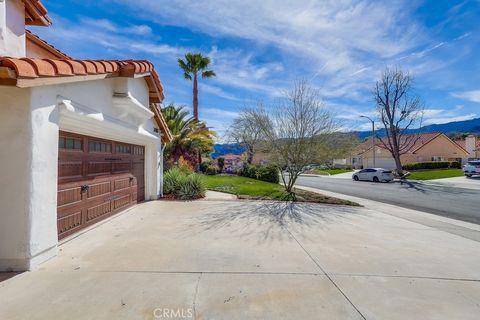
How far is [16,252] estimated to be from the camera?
420 centimetres

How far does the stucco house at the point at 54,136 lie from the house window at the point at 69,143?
2 cm

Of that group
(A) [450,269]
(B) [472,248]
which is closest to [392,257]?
(A) [450,269]

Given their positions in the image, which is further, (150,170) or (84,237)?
(150,170)

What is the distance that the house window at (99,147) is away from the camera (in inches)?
271

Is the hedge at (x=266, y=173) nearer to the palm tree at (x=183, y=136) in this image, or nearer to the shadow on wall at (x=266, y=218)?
the palm tree at (x=183, y=136)

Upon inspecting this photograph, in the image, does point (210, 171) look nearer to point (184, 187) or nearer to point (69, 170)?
point (184, 187)

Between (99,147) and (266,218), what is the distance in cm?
520

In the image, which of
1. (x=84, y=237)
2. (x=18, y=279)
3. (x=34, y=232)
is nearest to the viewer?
(x=18, y=279)

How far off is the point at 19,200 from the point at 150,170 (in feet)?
24.0

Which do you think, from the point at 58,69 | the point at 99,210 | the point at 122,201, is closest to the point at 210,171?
the point at 122,201

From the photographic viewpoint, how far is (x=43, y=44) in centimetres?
668

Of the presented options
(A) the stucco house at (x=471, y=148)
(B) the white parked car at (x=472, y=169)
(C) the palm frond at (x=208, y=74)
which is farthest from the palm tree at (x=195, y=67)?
(A) the stucco house at (x=471, y=148)

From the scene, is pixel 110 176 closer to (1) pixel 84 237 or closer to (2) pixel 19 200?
(1) pixel 84 237

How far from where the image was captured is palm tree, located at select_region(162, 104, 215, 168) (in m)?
22.6
